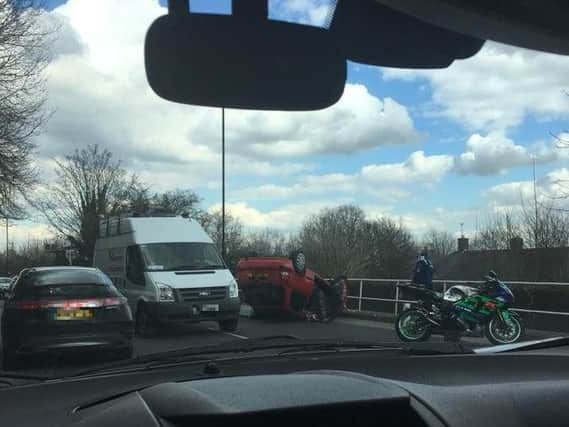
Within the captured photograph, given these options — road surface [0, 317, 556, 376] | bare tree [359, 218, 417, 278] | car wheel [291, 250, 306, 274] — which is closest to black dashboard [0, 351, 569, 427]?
road surface [0, 317, 556, 376]

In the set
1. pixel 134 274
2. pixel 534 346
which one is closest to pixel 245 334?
pixel 134 274

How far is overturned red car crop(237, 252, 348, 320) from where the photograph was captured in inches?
603

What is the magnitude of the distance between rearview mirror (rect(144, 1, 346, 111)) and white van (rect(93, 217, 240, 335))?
1026 cm

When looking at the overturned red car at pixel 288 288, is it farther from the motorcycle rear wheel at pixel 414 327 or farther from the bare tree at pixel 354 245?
the bare tree at pixel 354 245

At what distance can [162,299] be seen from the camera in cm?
1291

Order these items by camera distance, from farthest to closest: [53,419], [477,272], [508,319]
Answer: [477,272] → [508,319] → [53,419]

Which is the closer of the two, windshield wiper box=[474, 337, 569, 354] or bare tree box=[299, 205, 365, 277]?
windshield wiper box=[474, 337, 569, 354]

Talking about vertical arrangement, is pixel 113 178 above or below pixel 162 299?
above

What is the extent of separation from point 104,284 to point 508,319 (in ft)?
20.5

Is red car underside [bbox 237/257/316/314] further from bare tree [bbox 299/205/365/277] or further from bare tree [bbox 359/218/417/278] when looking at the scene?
bare tree [bbox 359/218/417/278]

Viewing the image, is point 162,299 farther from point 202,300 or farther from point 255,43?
point 255,43

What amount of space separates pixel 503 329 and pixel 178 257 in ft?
22.7

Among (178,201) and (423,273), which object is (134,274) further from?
(178,201)

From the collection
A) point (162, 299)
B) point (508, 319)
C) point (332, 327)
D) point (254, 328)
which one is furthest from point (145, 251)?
point (508, 319)
